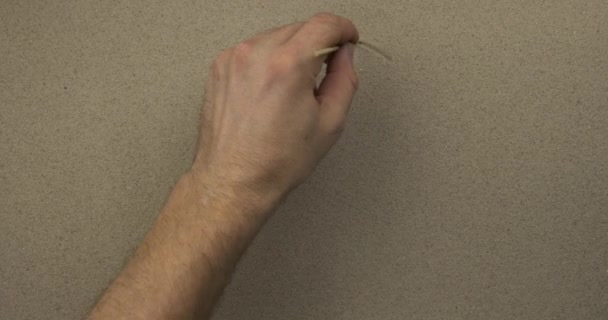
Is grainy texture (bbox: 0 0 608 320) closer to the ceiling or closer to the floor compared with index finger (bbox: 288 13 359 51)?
closer to the floor

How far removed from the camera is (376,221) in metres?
0.79

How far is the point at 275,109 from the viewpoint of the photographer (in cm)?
60

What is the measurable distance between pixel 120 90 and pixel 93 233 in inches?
8.9

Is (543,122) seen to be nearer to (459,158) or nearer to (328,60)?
(459,158)

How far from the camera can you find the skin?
0.59m

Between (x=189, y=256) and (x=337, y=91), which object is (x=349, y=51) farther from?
(x=189, y=256)

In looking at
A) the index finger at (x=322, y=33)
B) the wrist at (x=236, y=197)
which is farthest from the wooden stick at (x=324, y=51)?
the wrist at (x=236, y=197)

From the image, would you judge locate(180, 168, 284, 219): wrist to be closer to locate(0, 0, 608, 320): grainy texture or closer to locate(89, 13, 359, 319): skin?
locate(89, 13, 359, 319): skin

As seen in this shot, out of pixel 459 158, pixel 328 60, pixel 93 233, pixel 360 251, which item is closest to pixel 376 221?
pixel 360 251

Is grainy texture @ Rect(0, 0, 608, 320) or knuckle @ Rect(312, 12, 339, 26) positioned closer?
knuckle @ Rect(312, 12, 339, 26)

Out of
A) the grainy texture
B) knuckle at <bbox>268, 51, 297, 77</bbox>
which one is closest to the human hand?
knuckle at <bbox>268, 51, 297, 77</bbox>

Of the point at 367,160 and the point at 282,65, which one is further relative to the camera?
the point at 367,160

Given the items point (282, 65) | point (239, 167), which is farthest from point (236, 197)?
point (282, 65)

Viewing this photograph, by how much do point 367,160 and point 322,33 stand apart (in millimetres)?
238
